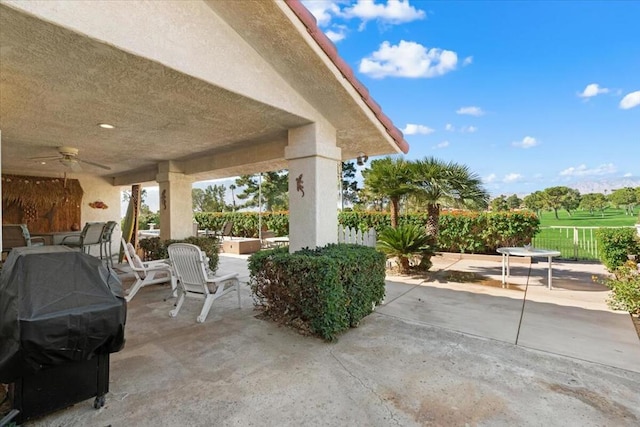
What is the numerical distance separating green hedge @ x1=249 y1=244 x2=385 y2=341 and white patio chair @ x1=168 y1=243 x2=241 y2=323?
0.69m

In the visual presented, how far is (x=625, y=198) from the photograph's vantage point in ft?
91.3

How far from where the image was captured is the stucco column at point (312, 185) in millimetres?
4973

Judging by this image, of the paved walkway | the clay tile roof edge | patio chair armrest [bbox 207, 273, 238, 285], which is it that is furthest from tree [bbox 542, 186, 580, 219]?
patio chair armrest [bbox 207, 273, 238, 285]

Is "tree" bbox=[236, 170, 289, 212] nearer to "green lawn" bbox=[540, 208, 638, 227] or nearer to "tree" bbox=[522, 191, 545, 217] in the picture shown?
"green lawn" bbox=[540, 208, 638, 227]

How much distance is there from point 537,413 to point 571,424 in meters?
0.22

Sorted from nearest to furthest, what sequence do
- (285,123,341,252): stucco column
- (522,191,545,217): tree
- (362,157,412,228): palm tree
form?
(285,123,341,252): stucco column
(362,157,412,228): palm tree
(522,191,545,217): tree

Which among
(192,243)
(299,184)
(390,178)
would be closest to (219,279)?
(299,184)

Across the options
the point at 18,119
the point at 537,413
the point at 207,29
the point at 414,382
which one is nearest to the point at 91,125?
the point at 18,119

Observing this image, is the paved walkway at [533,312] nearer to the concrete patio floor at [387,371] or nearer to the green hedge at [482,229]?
the concrete patio floor at [387,371]

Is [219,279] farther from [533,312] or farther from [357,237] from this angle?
[533,312]

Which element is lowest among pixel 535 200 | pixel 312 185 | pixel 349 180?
pixel 312 185

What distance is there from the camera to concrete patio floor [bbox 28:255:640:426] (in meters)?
2.54

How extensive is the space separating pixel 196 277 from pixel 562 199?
51.6 meters

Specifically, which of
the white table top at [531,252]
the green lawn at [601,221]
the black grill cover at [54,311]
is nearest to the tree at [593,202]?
the green lawn at [601,221]
